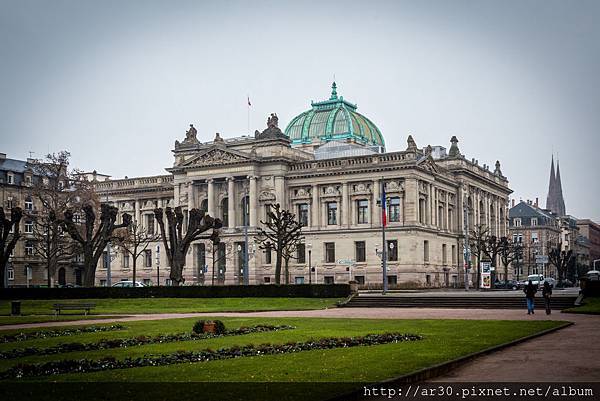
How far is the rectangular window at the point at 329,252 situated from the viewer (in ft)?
380

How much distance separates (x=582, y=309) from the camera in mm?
51531

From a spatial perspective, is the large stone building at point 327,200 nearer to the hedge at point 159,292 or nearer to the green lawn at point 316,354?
the hedge at point 159,292

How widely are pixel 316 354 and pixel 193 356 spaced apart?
3.84 m

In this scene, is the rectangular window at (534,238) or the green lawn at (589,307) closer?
the green lawn at (589,307)

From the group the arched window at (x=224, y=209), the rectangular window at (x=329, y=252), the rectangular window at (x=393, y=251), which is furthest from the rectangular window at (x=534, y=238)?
the arched window at (x=224, y=209)

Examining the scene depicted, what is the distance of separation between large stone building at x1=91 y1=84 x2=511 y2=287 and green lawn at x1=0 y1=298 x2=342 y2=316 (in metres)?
35.1

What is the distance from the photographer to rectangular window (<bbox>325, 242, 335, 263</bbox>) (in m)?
116

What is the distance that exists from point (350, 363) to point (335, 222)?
93708 millimetres

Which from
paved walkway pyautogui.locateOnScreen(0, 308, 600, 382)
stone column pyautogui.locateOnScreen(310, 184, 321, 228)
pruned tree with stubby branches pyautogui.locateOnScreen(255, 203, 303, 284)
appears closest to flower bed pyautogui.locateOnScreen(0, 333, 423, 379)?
paved walkway pyautogui.locateOnScreen(0, 308, 600, 382)

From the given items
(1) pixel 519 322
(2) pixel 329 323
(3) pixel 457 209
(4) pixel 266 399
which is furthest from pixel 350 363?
(3) pixel 457 209

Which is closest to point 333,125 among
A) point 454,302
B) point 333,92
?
point 333,92

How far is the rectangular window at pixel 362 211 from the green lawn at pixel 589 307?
57200 millimetres

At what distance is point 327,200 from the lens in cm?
11700

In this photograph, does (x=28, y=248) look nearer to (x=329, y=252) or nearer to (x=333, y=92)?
(x=329, y=252)
